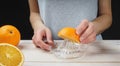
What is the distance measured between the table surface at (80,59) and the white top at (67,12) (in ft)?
0.92

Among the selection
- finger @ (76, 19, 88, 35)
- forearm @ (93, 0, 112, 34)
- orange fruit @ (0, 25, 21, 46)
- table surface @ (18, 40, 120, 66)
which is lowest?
table surface @ (18, 40, 120, 66)

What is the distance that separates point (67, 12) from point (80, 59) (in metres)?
0.43

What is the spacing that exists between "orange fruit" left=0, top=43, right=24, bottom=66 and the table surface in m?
0.10

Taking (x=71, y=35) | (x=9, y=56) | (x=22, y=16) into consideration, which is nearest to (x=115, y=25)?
(x=22, y=16)

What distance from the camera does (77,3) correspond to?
131cm

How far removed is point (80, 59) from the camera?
3.04 ft

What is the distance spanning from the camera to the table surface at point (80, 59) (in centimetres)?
90

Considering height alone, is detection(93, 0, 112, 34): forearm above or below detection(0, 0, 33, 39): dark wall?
above

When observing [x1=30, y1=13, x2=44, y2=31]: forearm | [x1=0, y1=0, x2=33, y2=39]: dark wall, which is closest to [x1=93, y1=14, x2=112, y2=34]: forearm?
[x1=30, y1=13, x2=44, y2=31]: forearm

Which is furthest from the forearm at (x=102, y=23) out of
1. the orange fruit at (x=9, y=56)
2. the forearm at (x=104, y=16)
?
the orange fruit at (x=9, y=56)

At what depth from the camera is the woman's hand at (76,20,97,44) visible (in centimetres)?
91

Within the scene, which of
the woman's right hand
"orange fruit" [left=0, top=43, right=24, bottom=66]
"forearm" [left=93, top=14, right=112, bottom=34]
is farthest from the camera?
"forearm" [left=93, top=14, right=112, bottom=34]

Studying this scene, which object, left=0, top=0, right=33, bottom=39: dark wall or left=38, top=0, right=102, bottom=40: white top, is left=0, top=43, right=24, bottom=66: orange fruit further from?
left=0, top=0, right=33, bottom=39: dark wall

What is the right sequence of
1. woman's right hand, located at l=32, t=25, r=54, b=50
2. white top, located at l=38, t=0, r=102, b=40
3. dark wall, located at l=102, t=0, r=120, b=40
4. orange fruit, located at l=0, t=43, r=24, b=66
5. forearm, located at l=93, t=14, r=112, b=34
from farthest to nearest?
dark wall, located at l=102, t=0, r=120, b=40
white top, located at l=38, t=0, r=102, b=40
forearm, located at l=93, t=14, r=112, b=34
woman's right hand, located at l=32, t=25, r=54, b=50
orange fruit, located at l=0, t=43, r=24, b=66
